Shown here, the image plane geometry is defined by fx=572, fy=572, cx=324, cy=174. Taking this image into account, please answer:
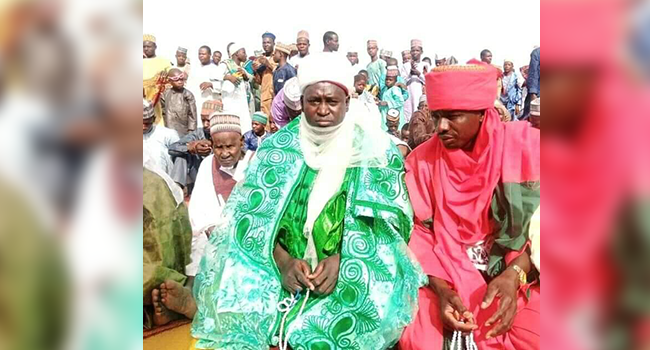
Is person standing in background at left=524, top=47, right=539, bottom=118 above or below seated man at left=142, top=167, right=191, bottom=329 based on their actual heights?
above

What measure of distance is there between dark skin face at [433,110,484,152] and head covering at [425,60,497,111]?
1.9 inches

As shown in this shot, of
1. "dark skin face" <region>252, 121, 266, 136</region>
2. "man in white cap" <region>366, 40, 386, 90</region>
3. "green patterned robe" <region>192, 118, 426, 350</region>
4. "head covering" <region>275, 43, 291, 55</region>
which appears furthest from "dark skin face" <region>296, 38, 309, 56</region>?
"green patterned robe" <region>192, 118, 426, 350</region>

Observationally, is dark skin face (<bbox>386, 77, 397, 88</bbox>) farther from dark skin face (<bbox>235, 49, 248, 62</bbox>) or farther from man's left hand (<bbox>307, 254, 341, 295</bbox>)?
man's left hand (<bbox>307, 254, 341, 295</bbox>)

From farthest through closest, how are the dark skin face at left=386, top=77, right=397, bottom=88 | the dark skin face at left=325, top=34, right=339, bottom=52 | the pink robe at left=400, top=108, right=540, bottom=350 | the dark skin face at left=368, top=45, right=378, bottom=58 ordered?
1. the dark skin face at left=386, top=77, right=397, bottom=88
2. the dark skin face at left=368, top=45, right=378, bottom=58
3. the dark skin face at left=325, top=34, right=339, bottom=52
4. the pink robe at left=400, top=108, right=540, bottom=350

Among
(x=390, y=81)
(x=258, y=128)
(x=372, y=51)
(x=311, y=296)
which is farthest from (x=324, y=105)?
(x=390, y=81)

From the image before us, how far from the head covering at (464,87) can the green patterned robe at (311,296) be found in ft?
1.64

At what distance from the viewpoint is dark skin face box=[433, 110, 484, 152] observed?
2881mm

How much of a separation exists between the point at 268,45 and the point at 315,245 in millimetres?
5332

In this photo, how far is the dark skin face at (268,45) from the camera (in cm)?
706

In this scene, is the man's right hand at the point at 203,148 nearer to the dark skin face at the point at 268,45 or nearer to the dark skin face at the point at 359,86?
the dark skin face at the point at 268,45

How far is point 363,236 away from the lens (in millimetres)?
2967

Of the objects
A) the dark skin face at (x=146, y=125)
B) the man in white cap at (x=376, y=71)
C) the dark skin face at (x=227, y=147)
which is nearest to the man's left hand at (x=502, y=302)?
the dark skin face at (x=146, y=125)
